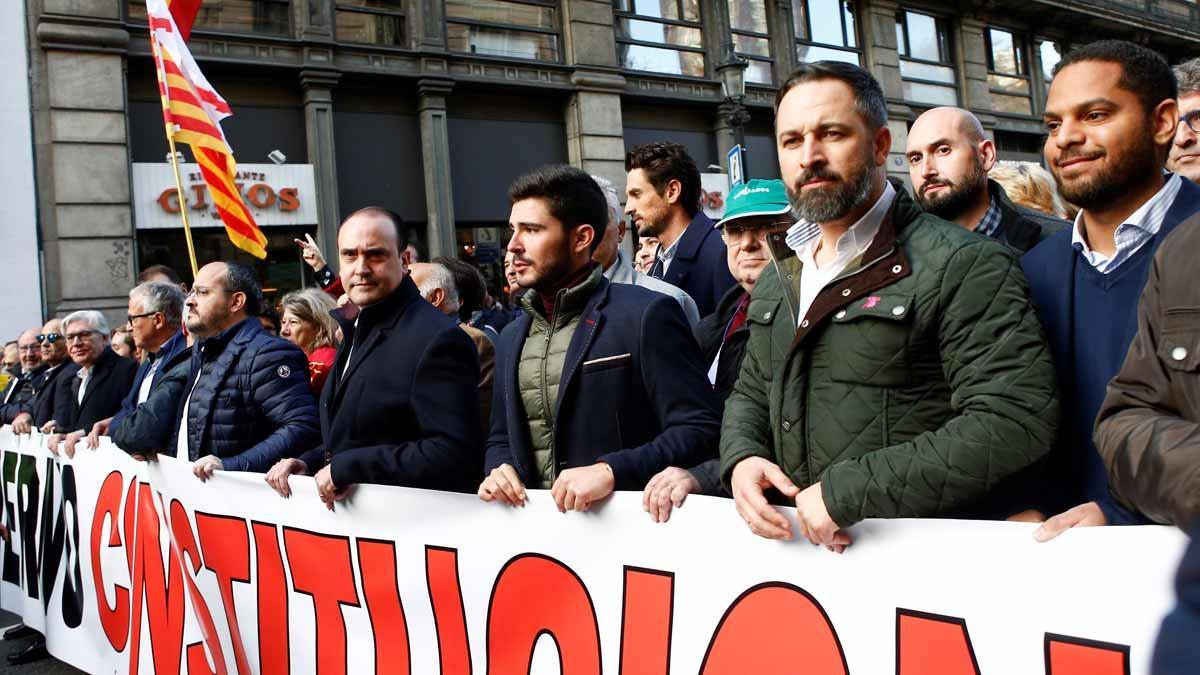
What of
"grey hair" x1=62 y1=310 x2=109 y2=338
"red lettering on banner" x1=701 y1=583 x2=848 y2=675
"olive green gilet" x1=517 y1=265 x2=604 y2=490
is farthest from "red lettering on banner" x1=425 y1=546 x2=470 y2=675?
"grey hair" x1=62 y1=310 x2=109 y2=338

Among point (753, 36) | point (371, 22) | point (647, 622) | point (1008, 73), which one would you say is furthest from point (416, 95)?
point (1008, 73)

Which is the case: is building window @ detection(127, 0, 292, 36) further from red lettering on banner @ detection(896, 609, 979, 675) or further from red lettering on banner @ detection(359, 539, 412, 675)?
red lettering on banner @ detection(896, 609, 979, 675)

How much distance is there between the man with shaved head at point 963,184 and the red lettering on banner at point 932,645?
1.61m

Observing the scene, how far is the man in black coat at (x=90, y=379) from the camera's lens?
5848 mm

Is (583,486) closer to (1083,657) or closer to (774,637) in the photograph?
(774,637)

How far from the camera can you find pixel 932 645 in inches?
66.9

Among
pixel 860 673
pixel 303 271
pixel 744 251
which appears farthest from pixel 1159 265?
pixel 303 271

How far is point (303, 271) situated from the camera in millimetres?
12383

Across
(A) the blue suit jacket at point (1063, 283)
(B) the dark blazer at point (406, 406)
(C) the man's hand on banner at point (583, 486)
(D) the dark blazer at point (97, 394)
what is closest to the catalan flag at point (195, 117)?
(D) the dark blazer at point (97, 394)

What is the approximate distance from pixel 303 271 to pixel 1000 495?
11.6m

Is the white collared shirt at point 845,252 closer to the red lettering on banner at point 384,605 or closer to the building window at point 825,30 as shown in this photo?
the red lettering on banner at point 384,605

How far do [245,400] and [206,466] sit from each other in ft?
1.28

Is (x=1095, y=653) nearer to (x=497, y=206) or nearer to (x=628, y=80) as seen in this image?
(x=497, y=206)

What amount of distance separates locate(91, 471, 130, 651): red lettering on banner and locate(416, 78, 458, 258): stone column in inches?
349
